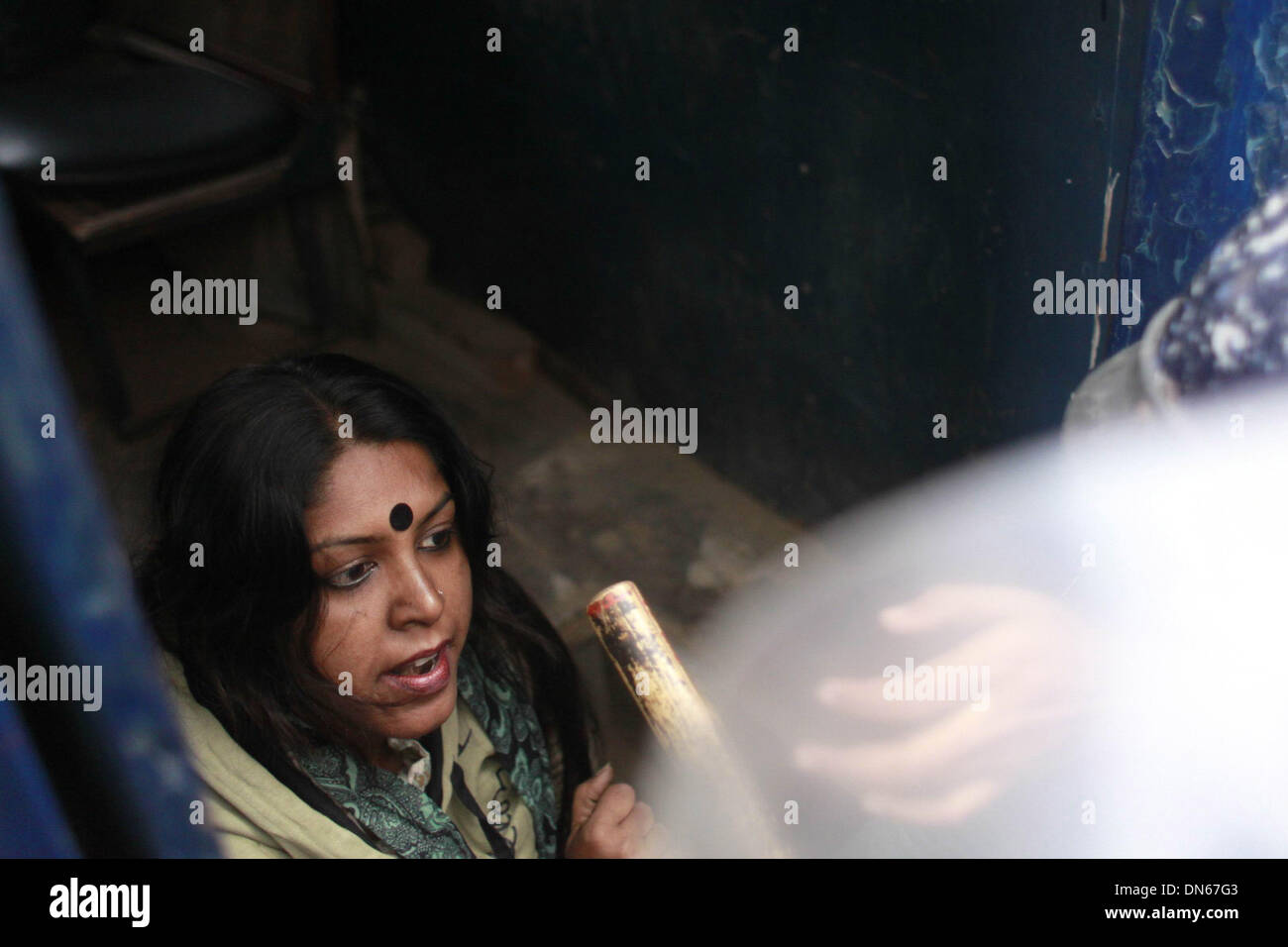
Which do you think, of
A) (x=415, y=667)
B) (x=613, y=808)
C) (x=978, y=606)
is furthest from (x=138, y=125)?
(x=978, y=606)

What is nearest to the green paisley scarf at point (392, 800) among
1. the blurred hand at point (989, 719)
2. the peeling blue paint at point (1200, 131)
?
the blurred hand at point (989, 719)

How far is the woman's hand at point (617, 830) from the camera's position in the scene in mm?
1897

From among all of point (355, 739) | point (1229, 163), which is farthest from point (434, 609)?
point (1229, 163)

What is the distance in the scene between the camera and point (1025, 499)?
120 inches

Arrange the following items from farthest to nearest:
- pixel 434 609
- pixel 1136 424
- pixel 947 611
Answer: pixel 947 611, pixel 434 609, pixel 1136 424

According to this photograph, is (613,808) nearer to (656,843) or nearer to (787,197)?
(656,843)

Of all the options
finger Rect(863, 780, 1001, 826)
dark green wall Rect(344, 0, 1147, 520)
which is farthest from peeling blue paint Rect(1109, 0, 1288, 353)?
finger Rect(863, 780, 1001, 826)

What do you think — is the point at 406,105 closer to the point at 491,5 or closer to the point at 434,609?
the point at 491,5

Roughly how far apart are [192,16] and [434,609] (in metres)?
3.53

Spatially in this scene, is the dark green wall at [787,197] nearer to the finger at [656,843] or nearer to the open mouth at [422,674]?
the finger at [656,843]

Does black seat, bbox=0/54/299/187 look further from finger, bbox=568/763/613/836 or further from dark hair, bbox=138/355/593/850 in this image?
finger, bbox=568/763/613/836

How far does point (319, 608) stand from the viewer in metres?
1.77

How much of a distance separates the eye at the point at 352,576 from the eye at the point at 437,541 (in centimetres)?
11

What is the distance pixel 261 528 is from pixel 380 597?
0.65 ft
